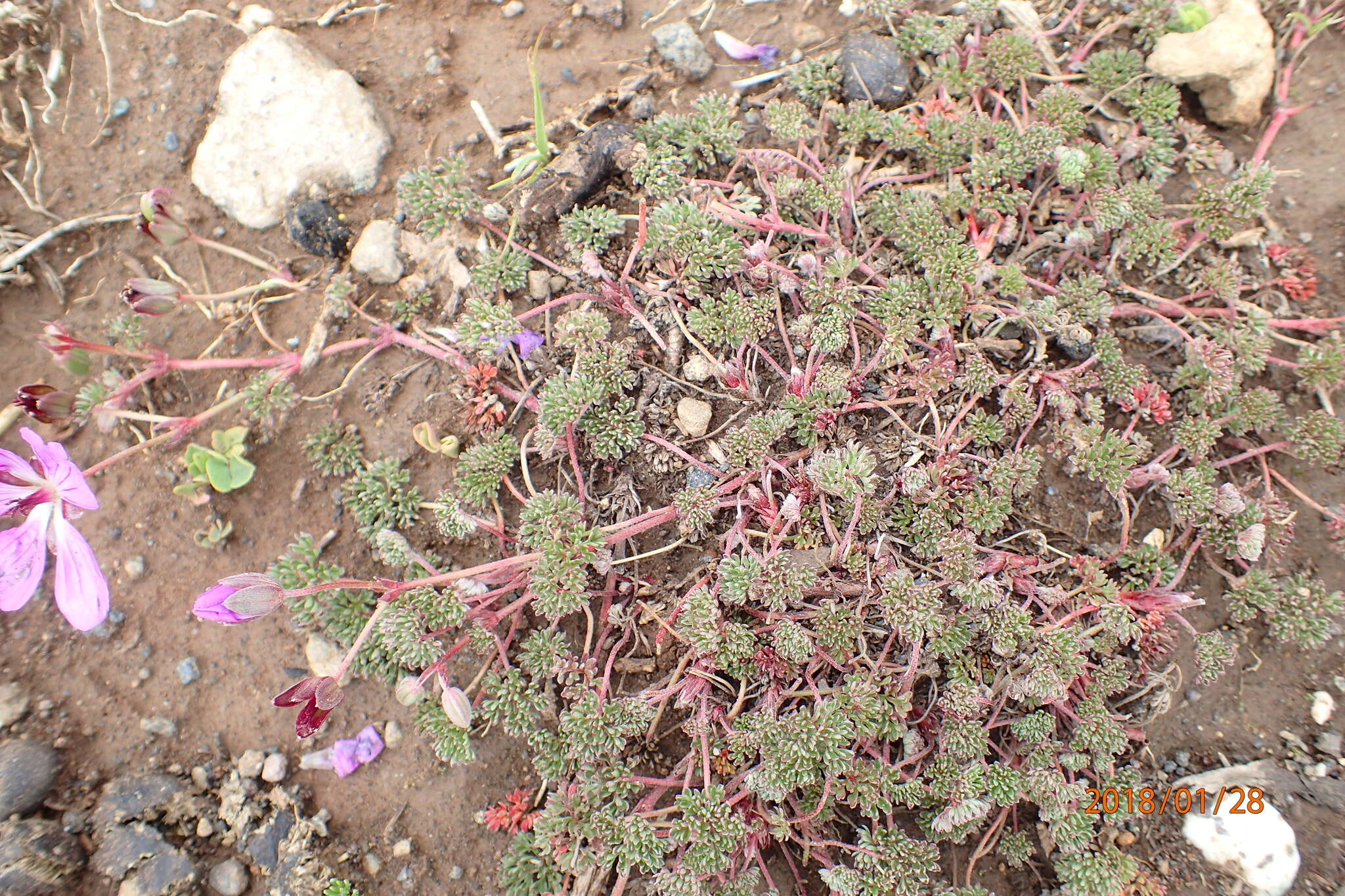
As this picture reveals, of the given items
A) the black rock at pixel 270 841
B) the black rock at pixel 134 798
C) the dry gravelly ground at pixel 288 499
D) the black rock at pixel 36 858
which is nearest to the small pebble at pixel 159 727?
the dry gravelly ground at pixel 288 499

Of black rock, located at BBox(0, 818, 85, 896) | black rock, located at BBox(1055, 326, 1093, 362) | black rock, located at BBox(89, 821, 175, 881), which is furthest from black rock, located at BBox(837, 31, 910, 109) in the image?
black rock, located at BBox(0, 818, 85, 896)

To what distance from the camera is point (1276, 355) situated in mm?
3326

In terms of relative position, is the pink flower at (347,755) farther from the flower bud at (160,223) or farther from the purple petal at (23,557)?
the flower bud at (160,223)

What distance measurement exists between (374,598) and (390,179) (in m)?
1.78

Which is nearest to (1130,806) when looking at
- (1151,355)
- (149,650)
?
(1151,355)

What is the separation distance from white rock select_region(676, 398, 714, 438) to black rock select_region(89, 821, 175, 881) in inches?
95.4

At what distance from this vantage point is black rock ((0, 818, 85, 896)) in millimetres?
2764

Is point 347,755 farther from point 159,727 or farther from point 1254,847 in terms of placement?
point 1254,847

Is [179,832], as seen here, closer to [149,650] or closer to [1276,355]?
[149,650]

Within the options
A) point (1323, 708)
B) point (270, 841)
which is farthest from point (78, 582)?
point (1323, 708)

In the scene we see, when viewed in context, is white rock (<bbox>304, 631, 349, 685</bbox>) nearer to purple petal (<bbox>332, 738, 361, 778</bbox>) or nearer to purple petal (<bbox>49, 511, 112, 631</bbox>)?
purple petal (<bbox>332, 738, 361, 778</bbox>)

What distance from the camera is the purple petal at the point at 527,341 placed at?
3.16 m

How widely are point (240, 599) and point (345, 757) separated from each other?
3.03ft

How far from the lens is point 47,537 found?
Answer: 2.71m
